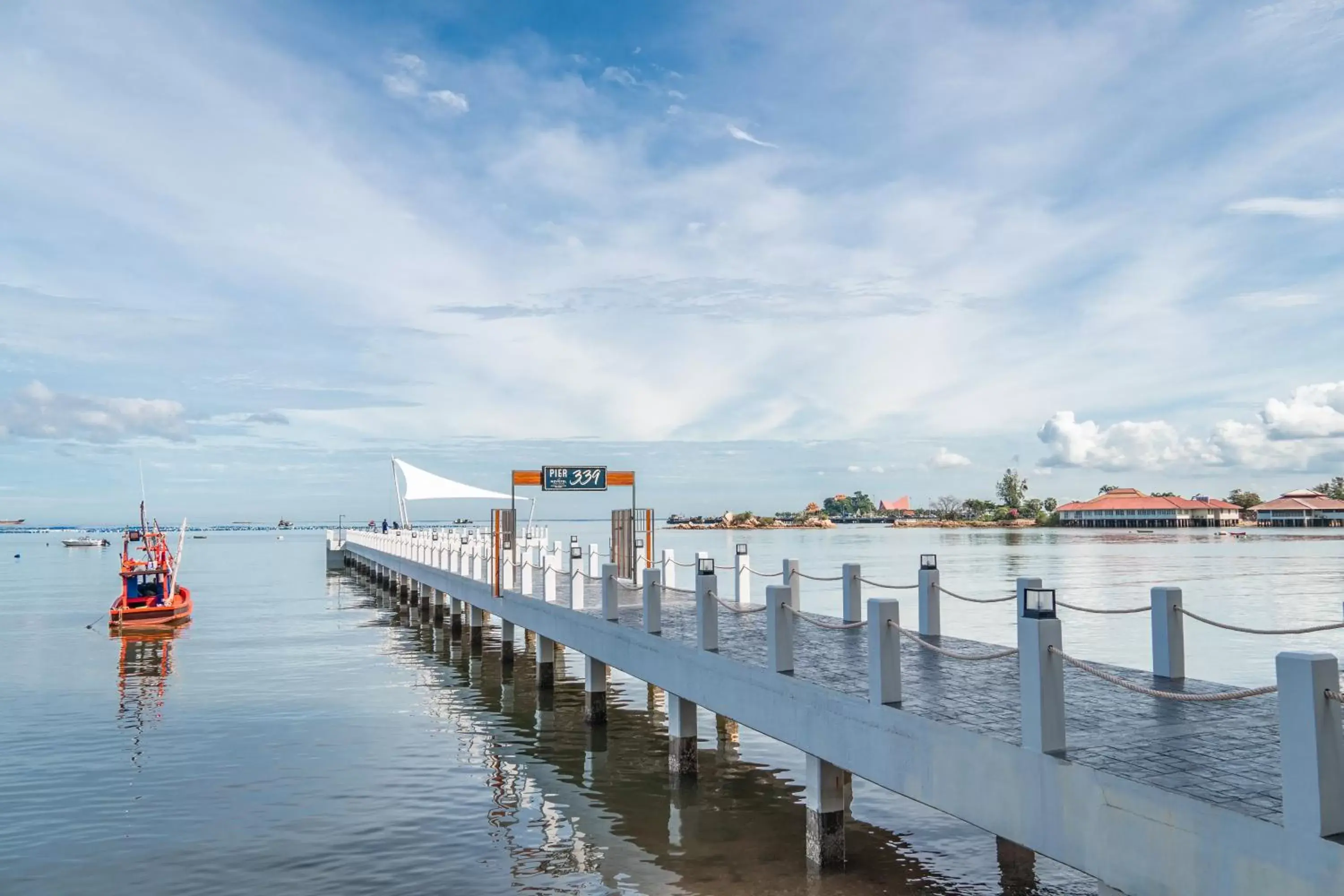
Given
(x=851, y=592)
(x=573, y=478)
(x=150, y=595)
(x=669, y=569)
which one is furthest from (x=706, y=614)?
(x=150, y=595)

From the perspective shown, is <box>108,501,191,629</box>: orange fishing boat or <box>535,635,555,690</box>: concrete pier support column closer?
<box>535,635,555,690</box>: concrete pier support column

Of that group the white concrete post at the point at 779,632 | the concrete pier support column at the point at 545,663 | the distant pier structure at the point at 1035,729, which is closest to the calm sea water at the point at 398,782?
the concrete pier support column at the point at 545,663

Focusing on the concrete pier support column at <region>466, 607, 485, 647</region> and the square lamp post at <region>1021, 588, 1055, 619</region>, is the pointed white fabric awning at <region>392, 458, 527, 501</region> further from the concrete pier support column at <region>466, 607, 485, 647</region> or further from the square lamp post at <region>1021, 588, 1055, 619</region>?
the square lamp post at <region>1021, 588, 1055, 619</region>

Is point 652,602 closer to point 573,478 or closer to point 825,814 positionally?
point 825,814

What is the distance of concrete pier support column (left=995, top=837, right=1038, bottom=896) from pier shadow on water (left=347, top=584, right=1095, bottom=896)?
16 millimetres

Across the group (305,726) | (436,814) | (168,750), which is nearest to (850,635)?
(436,814)

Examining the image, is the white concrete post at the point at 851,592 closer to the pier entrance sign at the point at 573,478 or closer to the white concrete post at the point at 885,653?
the white concrete post at the point at 885,653

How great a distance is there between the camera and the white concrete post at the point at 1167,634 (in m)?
9.79

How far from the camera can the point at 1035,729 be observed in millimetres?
7113

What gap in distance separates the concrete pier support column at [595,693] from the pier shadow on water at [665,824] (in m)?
0.21

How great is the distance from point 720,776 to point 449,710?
7.87 meters

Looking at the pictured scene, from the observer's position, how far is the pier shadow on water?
10445 millimetres

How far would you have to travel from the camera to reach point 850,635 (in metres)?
13.9

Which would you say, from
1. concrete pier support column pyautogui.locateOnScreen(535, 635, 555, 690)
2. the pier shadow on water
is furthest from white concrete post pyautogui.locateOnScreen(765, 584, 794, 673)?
concrete pier support column pyautogui.locateOnScreen(535, 635, 555, 690)
